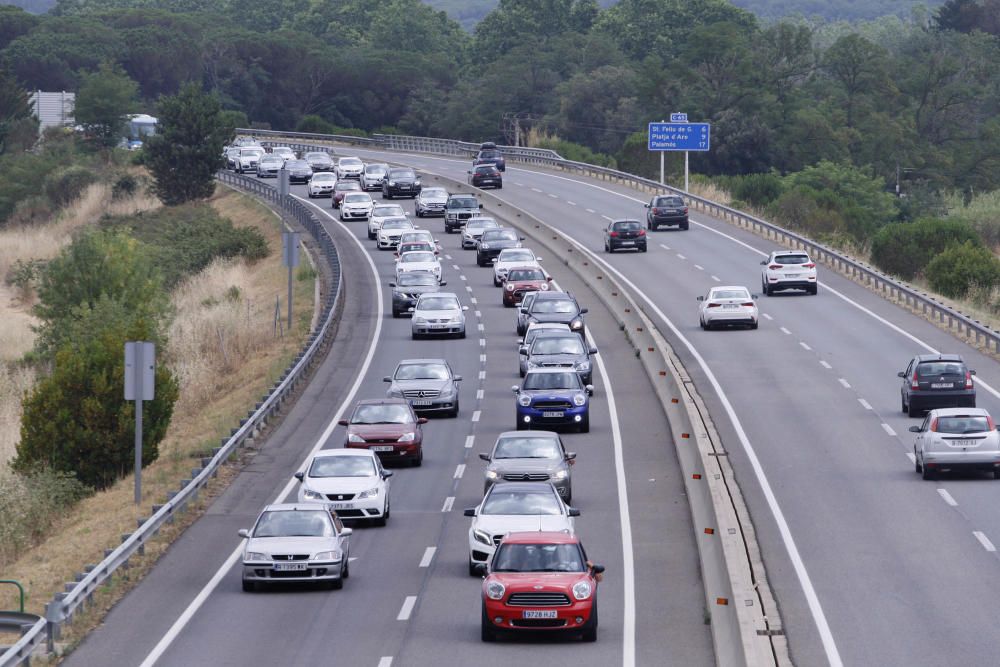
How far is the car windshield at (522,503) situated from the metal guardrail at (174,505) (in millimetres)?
5340

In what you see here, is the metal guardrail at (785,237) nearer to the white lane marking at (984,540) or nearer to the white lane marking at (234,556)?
the white lane marking at (234,556)

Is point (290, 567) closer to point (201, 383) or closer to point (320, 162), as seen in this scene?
point (201, 383)

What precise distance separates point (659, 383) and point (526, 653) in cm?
2089

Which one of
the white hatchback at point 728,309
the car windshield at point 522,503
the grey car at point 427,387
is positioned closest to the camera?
the car windshield at point 522,503

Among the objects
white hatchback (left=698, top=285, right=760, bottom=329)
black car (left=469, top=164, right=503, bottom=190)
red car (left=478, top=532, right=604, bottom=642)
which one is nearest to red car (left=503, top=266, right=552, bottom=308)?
white hatchback (left=698, top=285, right=760, bottom=329)

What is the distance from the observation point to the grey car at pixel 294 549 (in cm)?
2208

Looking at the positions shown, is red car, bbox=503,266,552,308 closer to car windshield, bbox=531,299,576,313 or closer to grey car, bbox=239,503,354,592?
car windshield, bbox=531,299,576,313

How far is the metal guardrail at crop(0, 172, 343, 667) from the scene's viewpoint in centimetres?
1895

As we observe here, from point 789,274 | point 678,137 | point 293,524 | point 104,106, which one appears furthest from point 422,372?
point 104,106

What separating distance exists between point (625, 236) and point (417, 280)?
14.3m

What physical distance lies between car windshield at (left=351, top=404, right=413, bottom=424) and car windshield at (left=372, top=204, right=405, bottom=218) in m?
40.8

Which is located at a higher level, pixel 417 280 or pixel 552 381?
pixel 417 280

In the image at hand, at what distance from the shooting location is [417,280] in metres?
53.8

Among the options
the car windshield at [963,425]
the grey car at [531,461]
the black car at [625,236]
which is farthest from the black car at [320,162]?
the car windshield at [963,425]
